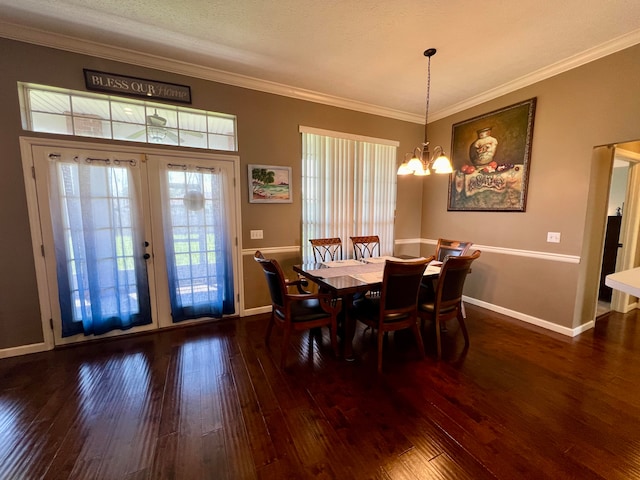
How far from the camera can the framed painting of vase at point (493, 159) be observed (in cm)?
329

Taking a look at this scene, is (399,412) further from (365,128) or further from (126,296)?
(365,128)

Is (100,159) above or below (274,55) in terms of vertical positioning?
below

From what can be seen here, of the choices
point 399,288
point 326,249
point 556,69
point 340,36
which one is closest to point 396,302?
point 399,288

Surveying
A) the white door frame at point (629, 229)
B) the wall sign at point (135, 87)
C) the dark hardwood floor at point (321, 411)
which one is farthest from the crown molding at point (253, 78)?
the dark hardwood floor at point (321, 411)

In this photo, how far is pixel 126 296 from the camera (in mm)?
2918

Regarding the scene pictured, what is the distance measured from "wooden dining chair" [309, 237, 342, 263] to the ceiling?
2.05 metres

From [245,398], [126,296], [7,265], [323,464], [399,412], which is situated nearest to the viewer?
[323,464]

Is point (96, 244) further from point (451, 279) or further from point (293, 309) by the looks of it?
point (451, 279)

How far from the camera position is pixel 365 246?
13.5ft

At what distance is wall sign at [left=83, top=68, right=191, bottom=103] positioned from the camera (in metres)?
2.62

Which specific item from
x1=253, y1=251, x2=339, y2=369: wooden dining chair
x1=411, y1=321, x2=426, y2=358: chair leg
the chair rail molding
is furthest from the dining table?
the chair rail molding

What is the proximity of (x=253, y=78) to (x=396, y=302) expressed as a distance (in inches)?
121

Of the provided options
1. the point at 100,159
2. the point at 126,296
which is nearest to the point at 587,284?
the point at 126,296

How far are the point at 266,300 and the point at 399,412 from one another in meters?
2.27
